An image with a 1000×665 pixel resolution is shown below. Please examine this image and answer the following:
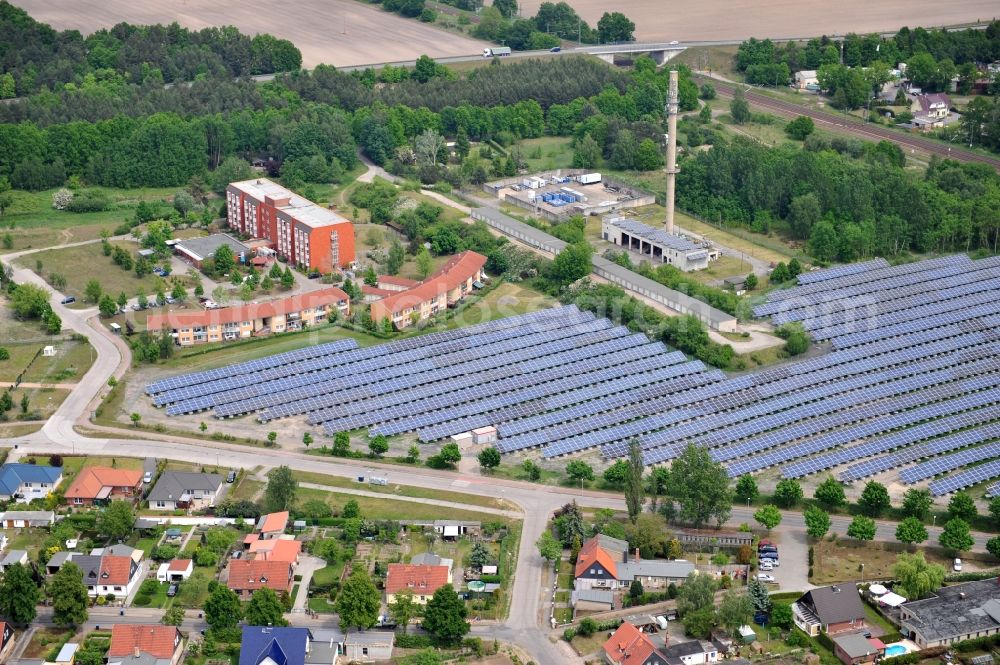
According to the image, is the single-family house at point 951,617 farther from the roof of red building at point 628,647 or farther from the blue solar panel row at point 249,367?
the blue solar panel row at point 249,367

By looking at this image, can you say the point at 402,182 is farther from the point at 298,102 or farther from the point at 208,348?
the point at 208,348

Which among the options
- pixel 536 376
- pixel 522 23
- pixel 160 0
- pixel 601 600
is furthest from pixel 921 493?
pixel 160 0

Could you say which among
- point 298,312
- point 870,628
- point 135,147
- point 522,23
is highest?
Result: point 522,23

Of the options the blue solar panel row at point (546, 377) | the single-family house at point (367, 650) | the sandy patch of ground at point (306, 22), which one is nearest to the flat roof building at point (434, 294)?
the blue solar panel row at point (546, 377)

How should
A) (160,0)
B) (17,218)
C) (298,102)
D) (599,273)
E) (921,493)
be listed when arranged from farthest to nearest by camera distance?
(160,0), (298,102), (17,218), (599,273), (921,493)

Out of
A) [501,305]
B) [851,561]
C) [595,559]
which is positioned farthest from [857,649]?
[501,305]

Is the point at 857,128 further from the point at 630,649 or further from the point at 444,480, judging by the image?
the point at 630,649

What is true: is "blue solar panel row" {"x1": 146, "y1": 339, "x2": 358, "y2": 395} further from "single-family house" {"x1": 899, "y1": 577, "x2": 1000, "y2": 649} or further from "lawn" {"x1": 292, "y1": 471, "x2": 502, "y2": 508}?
"single-family house" {"x1": 899, "y1": 577, "x2": 1000, "y2": 649}
